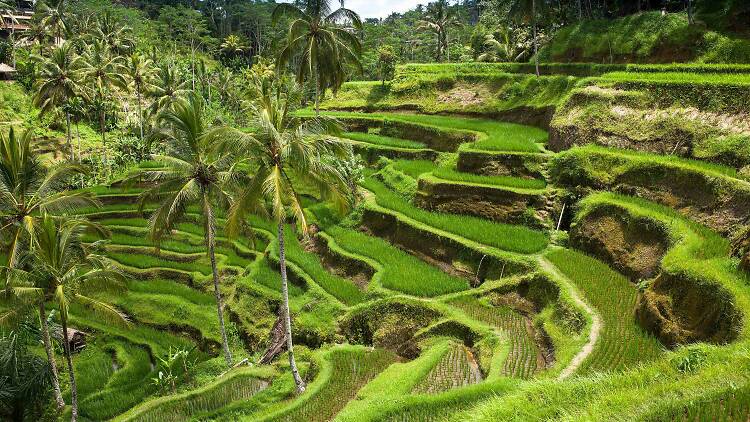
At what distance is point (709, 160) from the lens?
16.2 meters

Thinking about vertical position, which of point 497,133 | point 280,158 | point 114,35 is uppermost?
point 114,35

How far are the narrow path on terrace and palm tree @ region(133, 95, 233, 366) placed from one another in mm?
9423

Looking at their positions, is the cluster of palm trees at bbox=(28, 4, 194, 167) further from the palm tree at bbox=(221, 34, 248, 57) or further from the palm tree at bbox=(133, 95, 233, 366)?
the palm tree at bbox=(221, 34, 248, 57)

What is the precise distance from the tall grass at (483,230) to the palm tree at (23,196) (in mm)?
11654

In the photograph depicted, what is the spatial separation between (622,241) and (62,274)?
15.6m

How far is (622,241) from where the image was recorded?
15.3 metres

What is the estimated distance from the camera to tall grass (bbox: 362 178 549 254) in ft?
55.3

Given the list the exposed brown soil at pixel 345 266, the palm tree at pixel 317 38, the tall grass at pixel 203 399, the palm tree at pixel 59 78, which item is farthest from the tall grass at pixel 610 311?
the palm tree at pixel 59 78

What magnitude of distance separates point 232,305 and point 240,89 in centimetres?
4140

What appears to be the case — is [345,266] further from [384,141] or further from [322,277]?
[384,141]

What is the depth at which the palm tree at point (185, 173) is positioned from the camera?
13469 millimetres

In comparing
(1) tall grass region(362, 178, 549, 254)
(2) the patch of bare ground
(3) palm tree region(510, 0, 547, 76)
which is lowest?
(1) tall grass region(362, 178, 549, 254)

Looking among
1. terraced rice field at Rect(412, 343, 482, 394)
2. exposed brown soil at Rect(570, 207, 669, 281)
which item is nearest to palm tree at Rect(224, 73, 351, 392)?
terraced rice field at Rect(412, 343, 482, 394)

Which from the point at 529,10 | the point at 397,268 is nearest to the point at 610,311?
the point at 397,268
